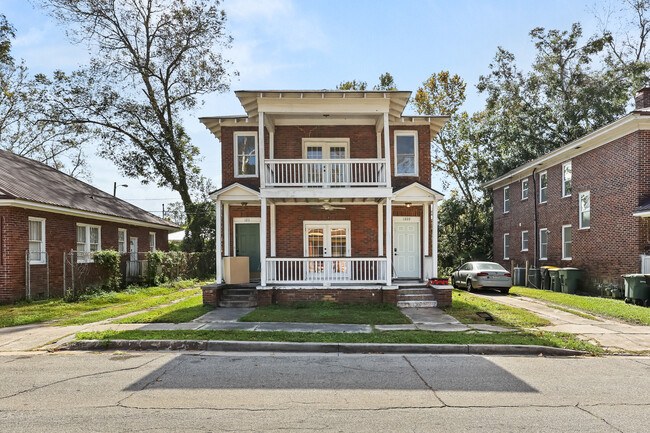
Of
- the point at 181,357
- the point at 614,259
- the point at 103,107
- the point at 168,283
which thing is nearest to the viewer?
the point at 181,357

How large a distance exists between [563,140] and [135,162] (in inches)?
1122

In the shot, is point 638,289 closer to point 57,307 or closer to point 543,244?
point 543,244

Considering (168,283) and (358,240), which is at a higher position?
(358,240)

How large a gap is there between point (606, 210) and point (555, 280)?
374 cm

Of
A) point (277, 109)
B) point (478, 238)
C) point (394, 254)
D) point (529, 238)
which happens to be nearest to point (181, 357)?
point (277, 109)

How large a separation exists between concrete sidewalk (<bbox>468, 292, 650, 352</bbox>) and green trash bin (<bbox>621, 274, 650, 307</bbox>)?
2.81m

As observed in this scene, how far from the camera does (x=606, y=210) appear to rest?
17.2 m

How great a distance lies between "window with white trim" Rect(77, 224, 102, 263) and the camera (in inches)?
692

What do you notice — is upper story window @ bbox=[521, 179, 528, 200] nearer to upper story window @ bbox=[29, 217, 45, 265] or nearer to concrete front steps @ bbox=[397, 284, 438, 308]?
concrete front steps @ bbox=[397, 284, 438, 308]

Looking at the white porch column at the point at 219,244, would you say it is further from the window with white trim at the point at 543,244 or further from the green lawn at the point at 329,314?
the window with white trim at the point at 543,244

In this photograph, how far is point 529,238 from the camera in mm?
24156

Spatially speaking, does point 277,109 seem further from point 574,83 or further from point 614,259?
point 574,83

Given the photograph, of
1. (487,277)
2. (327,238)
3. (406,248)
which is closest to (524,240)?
(487,277)

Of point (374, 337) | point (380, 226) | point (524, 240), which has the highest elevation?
point (380, 226)
